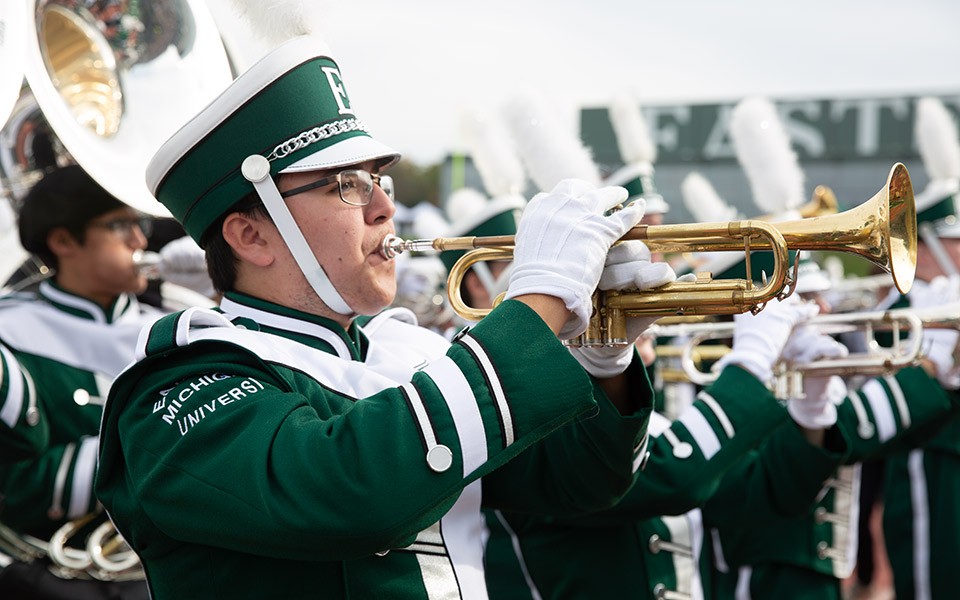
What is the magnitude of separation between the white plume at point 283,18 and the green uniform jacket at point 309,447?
59 cm

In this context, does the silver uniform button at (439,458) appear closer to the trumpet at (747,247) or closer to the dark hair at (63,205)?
the trumpet at (747,247)

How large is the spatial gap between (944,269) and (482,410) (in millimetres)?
5200

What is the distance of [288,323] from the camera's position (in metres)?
2.60

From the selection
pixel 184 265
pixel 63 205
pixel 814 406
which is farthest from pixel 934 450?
pixel 63 205

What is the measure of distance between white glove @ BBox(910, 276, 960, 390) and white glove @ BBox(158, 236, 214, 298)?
3.30m

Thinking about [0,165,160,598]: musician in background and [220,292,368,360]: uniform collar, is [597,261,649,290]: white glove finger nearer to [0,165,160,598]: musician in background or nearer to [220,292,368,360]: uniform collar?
[220,292,368,360]: uniform collar

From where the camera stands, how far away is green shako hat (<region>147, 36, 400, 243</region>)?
2553 mm

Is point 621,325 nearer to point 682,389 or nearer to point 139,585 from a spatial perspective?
point 139,585

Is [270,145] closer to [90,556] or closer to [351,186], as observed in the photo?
[351,186]

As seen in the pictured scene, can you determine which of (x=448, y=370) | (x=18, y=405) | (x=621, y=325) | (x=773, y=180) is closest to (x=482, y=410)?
(x=448, y=370)

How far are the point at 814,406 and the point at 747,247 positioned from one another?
7.80ft

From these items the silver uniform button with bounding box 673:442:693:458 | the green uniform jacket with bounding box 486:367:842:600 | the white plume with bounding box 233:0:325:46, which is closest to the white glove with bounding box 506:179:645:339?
the white plume with bounding box 233:0:325:46

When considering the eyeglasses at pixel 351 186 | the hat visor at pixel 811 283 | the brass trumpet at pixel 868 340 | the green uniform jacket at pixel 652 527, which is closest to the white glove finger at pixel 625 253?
the eyeglasses at pixel 351 186

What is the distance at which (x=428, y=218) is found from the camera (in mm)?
9039
